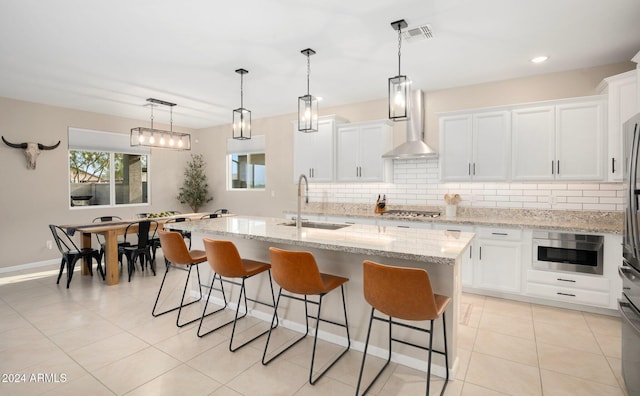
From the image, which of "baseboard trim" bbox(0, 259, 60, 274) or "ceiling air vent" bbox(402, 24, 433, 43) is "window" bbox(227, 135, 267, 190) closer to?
"baseboard trim" bbox(0, 259, 60, 274)

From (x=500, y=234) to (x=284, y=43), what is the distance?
325cm

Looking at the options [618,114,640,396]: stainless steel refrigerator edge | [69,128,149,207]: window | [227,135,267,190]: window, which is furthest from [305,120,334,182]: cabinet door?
[69,128,149,207]: window

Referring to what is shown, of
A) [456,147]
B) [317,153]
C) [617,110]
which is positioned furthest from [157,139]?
[617,110]

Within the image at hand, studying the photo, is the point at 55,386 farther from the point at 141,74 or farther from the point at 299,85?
the point at 299,85

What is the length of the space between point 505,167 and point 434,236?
6.95 feet

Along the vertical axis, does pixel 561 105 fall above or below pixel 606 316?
above

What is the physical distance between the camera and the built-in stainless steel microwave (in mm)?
3471

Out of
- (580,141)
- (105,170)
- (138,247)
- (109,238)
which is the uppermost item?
(580,141)

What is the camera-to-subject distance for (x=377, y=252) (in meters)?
2.23

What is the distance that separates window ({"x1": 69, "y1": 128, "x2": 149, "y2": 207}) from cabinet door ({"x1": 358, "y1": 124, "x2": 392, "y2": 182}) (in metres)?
4.73

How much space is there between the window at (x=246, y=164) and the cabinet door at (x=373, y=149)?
96.1 inches

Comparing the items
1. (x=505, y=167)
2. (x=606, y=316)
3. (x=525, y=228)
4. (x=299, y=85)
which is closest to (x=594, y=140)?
(x=505, y=167)

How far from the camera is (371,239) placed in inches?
104

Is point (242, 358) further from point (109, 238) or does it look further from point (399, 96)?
point (109, 238)
